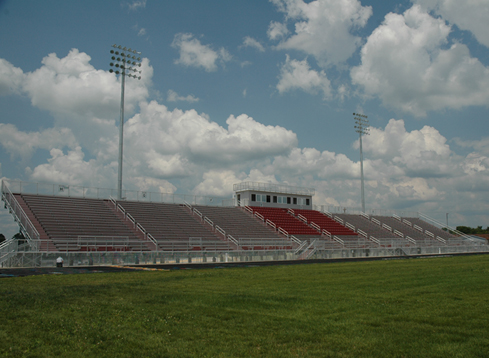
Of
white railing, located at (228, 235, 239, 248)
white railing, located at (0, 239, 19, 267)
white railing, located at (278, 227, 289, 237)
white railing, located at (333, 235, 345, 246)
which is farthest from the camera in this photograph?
white railing, located at (278, 227, 289, 237)

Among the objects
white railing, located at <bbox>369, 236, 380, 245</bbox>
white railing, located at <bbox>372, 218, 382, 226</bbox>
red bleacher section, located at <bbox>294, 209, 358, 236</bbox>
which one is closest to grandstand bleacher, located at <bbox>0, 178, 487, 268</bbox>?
red bleacher section, located at <bbox>294, 209, 358, 236</bbox>

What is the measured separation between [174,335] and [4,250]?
25028mm

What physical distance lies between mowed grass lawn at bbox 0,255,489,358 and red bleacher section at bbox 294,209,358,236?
4353cm

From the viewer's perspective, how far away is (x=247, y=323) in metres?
7.71

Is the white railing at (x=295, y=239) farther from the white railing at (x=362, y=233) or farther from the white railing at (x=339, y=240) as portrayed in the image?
the white railing at (x=362, y=233)

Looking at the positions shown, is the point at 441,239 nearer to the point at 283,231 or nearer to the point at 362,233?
the point at 362,233

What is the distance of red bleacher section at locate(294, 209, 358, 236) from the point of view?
182ft

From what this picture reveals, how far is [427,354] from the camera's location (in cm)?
570

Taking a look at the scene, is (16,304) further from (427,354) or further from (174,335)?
(427,354)

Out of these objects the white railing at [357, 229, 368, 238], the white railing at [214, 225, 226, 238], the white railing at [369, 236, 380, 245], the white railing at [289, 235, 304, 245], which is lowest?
the white railing at [369, 236, 380, 245]

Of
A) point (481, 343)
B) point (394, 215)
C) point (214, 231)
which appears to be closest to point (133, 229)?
point (214, 231)

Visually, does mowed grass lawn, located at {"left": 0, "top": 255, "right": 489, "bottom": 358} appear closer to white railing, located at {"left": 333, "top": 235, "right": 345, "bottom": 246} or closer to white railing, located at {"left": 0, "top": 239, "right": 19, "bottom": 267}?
white railing, located at {"left": 0, "top": 239, "right": 19, "bottom": 267}

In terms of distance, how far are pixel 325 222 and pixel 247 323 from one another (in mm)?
52789

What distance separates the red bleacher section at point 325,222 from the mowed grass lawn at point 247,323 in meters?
43.5
